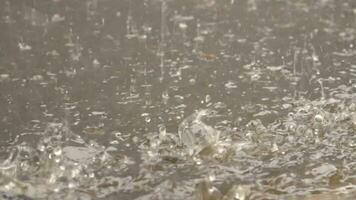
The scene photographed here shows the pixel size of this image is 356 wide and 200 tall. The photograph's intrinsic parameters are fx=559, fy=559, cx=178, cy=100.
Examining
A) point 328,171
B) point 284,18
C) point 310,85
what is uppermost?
point 284,18

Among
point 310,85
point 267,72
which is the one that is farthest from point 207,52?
point 310,85

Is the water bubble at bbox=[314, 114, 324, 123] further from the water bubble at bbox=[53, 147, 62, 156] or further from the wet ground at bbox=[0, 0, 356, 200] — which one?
the water bubble at bbox=[53, 147, 62, 156]

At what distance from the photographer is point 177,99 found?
3668 mm

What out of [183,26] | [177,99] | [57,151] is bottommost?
[57,151]

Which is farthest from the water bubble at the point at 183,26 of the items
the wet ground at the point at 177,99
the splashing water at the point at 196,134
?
the splashing water at the point at 196,134

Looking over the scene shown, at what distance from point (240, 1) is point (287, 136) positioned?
2.25m

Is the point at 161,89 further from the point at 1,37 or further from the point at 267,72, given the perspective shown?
the point at 1,37

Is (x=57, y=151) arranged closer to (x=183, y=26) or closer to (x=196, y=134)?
(x=196, y=134)

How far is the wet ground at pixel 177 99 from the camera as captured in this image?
115 inches

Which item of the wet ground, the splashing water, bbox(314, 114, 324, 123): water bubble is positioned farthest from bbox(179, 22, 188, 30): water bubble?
bbox(314, 114, 324, 123): water bubble

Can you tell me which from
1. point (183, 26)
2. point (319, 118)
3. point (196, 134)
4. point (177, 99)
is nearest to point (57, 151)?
point (196, 134)

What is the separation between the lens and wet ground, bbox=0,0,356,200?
9.59ft

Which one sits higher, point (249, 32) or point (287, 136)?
point (249, 32)

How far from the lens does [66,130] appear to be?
3.31 m
